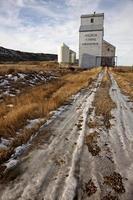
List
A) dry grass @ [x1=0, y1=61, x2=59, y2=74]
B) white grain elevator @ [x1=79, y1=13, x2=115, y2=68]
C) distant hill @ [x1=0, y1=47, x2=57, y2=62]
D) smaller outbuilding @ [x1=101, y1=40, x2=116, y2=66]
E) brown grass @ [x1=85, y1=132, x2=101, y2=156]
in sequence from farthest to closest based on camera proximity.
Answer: distant hill @ [x1=0, y1=47, x2=57, y2=62] < smaller outbuilding @ [x1=101, y1=40, x2=116, y2=66] < white grain elevator @ [x1=79, y1=13, x2=115, y2=68] < dry grass @ [x1=0, y1=61, x2=59, y2=74] < brown grass @ [x1=85, y1=132, x2=101, y2=156]

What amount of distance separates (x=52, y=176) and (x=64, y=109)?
659 centimetres

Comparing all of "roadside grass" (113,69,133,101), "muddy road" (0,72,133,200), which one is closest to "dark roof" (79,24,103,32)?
"roadside grass" (113,69,133,101)

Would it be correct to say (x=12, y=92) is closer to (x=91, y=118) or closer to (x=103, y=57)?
(x=91, y=118)

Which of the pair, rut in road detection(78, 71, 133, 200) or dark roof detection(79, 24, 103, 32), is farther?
dark roof detection(79, 24, 103, 32)

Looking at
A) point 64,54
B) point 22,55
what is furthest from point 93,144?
point 22,55

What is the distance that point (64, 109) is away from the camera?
11383mm

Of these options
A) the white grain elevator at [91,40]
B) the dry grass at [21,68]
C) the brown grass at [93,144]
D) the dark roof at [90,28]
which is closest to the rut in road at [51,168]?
the brown grass at [93,144]

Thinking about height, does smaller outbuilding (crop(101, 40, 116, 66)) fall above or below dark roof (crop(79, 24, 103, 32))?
below

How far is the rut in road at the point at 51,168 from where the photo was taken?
4281 millimetres

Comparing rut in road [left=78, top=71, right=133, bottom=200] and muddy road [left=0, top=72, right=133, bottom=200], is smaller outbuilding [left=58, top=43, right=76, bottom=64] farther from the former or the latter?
rut in road [left=78, top=71, right=133, bottom=200]

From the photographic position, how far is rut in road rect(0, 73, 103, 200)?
4281mm

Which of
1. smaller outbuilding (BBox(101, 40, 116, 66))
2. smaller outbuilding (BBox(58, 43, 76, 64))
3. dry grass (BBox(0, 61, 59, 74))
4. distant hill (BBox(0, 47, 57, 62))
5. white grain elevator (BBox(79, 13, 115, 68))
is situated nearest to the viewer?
dry grass (BBox(0, 61, 59, 74))

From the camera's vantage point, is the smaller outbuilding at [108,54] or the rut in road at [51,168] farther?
the smaller outbuilding at [108,54]

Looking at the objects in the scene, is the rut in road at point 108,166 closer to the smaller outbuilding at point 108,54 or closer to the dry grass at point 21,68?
the dry grass at point 21,68
